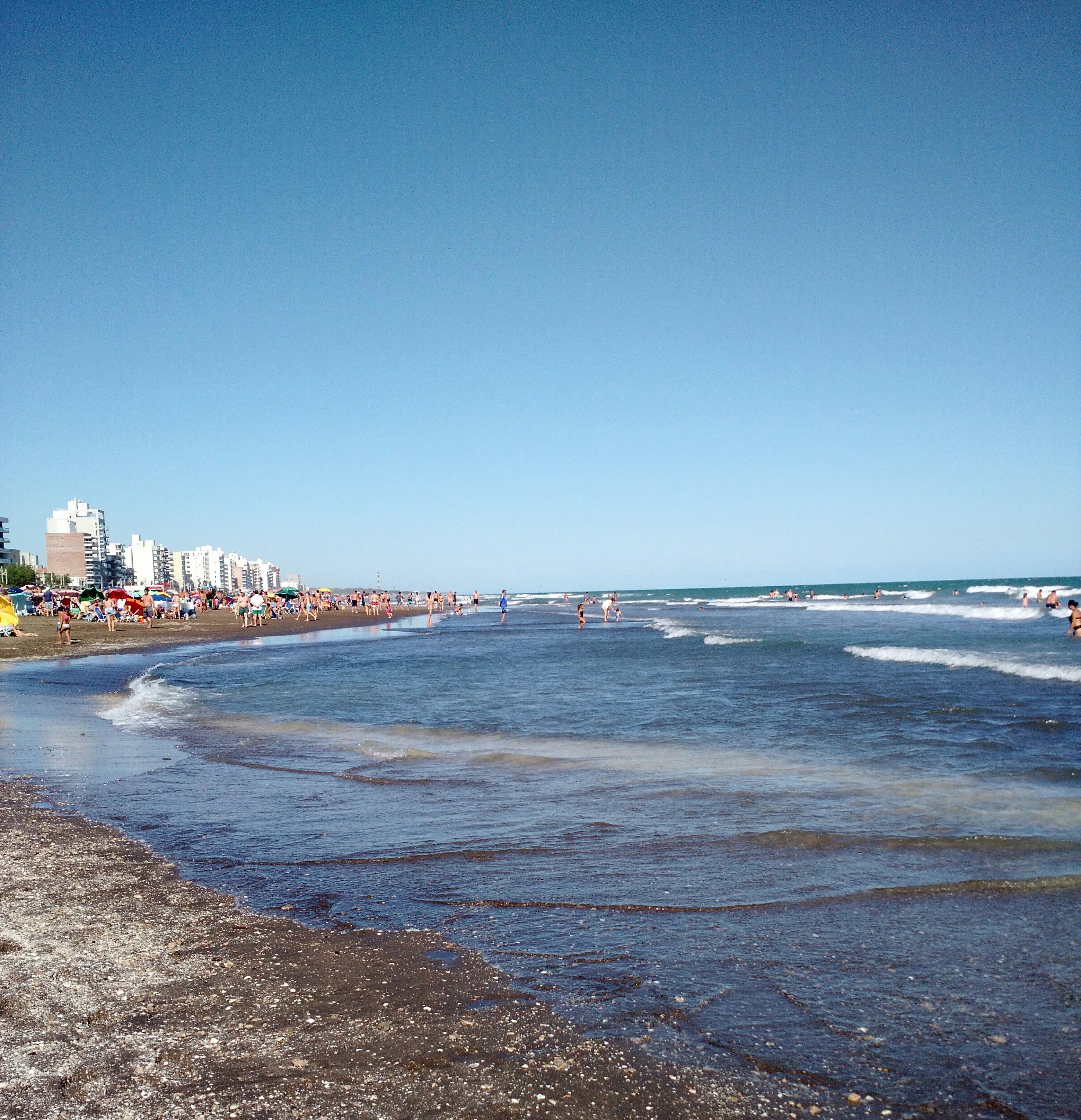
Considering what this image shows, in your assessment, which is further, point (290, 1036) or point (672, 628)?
point (672, 628)

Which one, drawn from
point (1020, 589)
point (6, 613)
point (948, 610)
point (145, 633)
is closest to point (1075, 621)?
point (948, 610)

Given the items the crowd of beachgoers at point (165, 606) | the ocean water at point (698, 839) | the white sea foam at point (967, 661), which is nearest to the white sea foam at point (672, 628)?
the white sea foam at point (967, 661)

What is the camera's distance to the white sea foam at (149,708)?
573 inches

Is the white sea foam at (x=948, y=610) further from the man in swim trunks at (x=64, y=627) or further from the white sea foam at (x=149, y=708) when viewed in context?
the man in swim trunks at (x=64, y=627)

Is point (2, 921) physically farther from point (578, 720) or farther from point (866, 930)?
point (578, 720)

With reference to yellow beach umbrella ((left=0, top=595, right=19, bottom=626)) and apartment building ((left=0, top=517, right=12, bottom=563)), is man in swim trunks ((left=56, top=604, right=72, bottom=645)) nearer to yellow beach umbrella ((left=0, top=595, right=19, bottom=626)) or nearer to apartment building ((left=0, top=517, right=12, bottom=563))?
yellow beach umbrella ((left=0, top=595, right=19, bottom=626))

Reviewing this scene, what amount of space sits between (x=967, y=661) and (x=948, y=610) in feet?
131

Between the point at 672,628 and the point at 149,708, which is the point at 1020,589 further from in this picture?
Answer: the point at 149,708

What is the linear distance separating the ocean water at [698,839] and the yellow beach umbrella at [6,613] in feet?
69.6

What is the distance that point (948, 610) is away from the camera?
58.8 m

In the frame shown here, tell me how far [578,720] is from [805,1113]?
11.5 metres

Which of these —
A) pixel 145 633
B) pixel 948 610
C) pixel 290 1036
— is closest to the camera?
pixel 290 1036

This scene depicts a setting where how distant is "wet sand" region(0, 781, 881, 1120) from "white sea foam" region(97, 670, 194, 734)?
32.8ft

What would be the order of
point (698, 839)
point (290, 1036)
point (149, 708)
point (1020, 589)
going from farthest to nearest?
point (1020, 589) < point (149, 708) < point (698, 839) < point (290, 1036)
